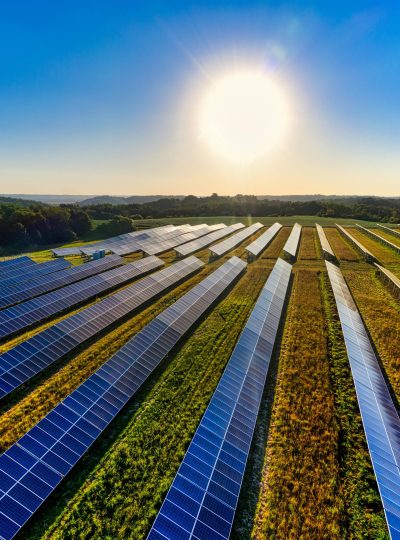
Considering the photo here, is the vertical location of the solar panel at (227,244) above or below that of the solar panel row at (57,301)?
below

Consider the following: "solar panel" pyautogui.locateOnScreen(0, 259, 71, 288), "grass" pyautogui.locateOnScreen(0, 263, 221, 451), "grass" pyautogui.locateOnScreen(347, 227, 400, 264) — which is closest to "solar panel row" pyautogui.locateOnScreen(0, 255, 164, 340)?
"solar panel" pyautogui.locateOnScreen(0, 259, 71, 288)

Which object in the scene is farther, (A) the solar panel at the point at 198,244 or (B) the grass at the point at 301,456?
(A) the solar panel at the point at 198,244

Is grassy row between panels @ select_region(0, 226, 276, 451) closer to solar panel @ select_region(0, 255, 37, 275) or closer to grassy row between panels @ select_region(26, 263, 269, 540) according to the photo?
grassy row between panels @ select_region(26, 263, 269, 540)

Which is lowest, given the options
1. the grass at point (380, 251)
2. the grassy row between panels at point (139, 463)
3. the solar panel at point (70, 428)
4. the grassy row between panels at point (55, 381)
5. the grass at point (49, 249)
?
the grass at point (49, 249)

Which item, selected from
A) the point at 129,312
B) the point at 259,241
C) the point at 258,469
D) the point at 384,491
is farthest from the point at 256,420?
the point at 259,241

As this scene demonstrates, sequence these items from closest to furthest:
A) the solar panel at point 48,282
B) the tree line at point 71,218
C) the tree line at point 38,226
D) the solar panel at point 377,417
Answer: the solar panel at point 377,417
the solar panel at point 48,282
the tree line at point 38,226
the tree line at point 71,218

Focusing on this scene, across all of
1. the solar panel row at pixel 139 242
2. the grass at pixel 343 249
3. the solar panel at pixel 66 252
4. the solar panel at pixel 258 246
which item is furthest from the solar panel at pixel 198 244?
the grass at pixel 343 249

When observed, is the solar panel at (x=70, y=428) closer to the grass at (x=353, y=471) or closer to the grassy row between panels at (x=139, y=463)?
the grassy row between panels at (x=139, y=463)

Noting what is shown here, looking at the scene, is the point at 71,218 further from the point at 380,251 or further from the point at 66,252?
the point at 380,251
